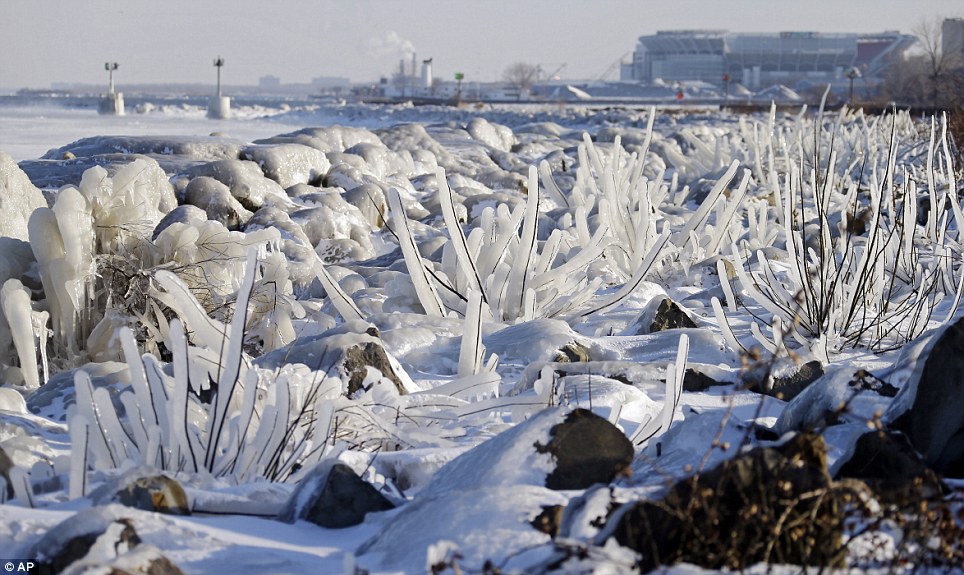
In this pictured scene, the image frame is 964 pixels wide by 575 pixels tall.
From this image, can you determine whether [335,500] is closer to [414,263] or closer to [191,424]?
[191,424]

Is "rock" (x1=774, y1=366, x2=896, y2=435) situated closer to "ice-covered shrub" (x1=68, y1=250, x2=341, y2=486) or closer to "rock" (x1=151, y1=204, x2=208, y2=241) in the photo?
"ice-covered shrub" (x1=68, y1=250, x2=341, y2=486)

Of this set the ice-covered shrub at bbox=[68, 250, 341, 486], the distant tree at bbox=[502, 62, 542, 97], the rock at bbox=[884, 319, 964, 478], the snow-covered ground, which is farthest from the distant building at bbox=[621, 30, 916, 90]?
the ice-covered shrub at bbox=[68, 250, 341, 486]

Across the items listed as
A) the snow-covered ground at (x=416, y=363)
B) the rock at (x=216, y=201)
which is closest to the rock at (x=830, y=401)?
the snow-covered ground at (x=416, y=363)

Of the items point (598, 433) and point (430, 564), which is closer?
point (430, 564)

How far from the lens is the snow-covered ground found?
1.72m

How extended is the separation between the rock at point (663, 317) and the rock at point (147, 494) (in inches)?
99.9

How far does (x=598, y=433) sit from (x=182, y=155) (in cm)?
918

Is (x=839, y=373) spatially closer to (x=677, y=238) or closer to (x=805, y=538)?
(x=805, y=538)

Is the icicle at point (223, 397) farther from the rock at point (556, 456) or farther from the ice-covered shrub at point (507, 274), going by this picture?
the ice-covered shrub at point (507, 274)

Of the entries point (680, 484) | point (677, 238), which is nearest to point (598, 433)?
point (680, 484)

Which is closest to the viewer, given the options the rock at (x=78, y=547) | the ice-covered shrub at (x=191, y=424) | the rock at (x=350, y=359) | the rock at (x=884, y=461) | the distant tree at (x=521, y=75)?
the rock at (x=78, y=547)

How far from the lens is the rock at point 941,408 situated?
2139 mm

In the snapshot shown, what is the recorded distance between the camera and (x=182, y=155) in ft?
34.0

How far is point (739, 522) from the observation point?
4.74 feet
